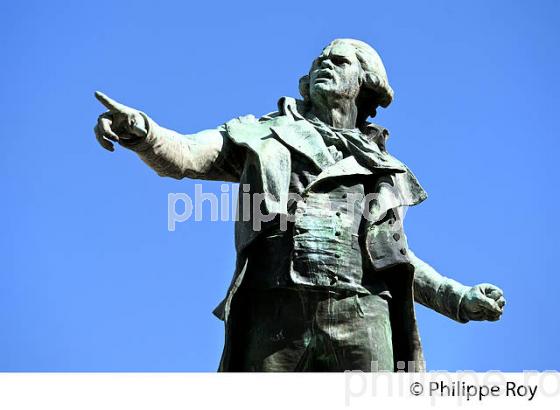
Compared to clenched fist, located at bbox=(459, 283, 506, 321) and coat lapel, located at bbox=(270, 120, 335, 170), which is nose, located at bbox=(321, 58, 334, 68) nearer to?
coat lapel, located at bbox=(270, 120, 335, 170)

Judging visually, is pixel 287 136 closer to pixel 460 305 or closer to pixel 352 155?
pixel 352 155

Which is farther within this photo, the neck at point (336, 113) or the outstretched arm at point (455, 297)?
the neck at point (336, 113)

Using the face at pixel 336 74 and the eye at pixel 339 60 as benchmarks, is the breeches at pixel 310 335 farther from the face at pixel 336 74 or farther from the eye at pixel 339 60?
the eye at pixel 339 60

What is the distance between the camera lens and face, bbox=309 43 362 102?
48.3ft

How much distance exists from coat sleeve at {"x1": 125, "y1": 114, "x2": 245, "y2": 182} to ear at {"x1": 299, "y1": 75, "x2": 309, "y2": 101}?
91 centimetres

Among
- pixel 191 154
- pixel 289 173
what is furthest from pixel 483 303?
pixel 191 154

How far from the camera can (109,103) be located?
43.5 ft

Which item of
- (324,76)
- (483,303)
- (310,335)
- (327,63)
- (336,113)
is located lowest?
(310,335)

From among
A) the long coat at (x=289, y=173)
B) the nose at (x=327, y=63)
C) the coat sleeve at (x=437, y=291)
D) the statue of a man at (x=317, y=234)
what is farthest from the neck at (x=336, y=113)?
the coat sleeve at (x=437, y=291)

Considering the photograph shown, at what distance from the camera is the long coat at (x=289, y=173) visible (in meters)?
13.8

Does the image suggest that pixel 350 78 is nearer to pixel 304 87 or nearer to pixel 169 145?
pixel 304 87

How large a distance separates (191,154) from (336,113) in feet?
4.74

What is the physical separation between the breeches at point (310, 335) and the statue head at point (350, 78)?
197 centimetres
